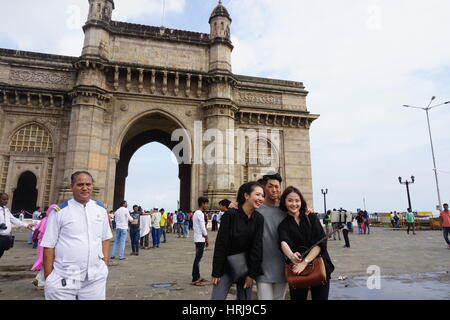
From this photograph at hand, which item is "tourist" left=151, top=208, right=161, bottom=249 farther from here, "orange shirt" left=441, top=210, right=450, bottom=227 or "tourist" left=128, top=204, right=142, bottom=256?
"orange shirt" left=441, top=210, right=450, bottom=227

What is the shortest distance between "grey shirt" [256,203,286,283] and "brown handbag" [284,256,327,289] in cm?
17

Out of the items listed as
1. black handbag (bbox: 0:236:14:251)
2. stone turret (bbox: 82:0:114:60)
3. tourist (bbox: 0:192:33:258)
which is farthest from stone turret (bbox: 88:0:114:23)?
black handbag (bbox: 0:236:14:251)

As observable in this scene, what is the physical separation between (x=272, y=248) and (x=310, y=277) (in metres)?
0.48

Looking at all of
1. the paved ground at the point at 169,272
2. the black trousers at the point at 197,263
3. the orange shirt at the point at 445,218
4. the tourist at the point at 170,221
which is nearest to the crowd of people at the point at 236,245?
the paved ground at the point at 169,272

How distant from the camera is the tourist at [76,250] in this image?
265 centimetres

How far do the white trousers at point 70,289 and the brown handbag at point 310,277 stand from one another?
74.5 inches

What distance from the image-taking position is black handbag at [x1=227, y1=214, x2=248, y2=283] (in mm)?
3102

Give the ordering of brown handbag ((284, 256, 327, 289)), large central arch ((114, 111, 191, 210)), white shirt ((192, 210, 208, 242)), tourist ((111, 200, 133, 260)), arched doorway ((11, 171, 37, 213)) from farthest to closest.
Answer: large central arch ((114, 111, 191, 210)) < arched doorway ((11, 171, 37, 213)) < tourist ((111, 200, 133, 260)) < white shirt ((192, 210, 208, 242)) < brown handbag ((284, 256, 327, 289))

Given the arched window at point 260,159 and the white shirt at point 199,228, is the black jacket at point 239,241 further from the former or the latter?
the arched window at point 260,159

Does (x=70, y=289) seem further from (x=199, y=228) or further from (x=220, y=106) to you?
(x=220, y=106)

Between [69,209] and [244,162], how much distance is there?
1999 centimetres

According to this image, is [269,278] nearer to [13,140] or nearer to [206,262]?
[206,262]
